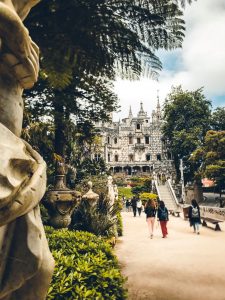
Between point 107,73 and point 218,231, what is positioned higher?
point 107,73

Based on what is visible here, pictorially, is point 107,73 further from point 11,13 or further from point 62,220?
point 62,220

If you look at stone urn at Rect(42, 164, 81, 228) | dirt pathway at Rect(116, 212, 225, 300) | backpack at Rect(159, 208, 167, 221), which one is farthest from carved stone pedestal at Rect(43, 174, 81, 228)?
backpack at Rect(159, 208, 167, 221)

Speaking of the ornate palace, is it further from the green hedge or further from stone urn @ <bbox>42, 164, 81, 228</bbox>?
the green hedge

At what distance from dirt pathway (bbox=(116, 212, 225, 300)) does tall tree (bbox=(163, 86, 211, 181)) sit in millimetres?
24388

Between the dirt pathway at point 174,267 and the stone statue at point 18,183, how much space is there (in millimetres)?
3317

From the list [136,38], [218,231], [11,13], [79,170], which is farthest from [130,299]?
[79,170]

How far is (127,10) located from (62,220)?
4644 mm

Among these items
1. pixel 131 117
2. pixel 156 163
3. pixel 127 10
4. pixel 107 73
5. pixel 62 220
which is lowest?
pixel 62 220

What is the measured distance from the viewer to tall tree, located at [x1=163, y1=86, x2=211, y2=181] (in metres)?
33.3

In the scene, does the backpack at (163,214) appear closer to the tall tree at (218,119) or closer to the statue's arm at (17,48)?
the statue's arm at (17,48)

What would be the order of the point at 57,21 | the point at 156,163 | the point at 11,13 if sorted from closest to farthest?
the point at 11,13 → the point at 57,21 → the point at 156,163

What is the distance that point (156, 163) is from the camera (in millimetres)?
50312

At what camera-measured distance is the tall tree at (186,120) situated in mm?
33281

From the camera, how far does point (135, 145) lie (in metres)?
53.3
